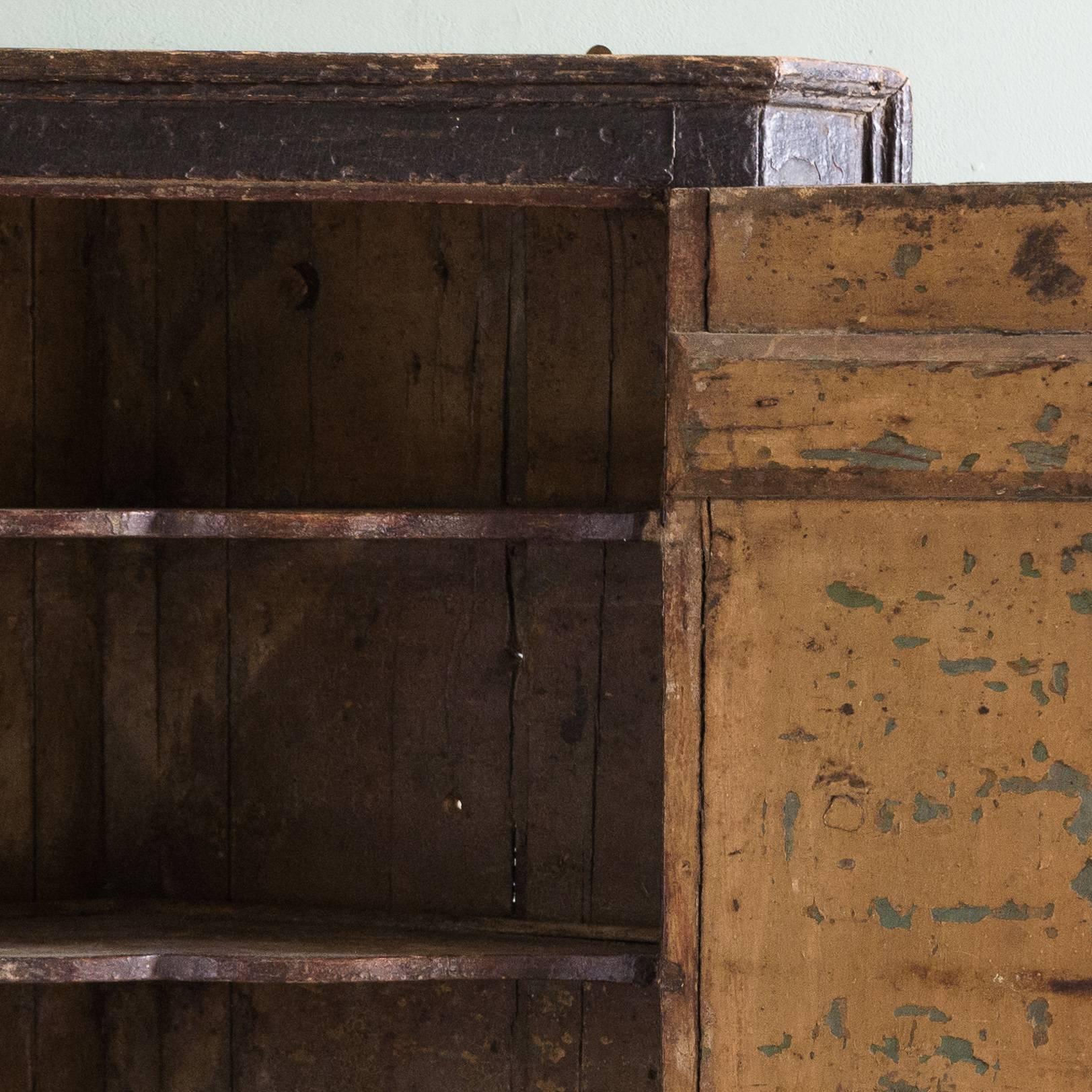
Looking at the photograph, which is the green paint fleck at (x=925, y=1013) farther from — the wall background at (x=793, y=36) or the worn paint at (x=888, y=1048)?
the wall background at (x=793, y=36)

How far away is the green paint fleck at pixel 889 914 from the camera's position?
1068 millimetres

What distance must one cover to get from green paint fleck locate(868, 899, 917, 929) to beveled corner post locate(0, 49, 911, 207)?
2.02 feet

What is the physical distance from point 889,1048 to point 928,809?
205mm

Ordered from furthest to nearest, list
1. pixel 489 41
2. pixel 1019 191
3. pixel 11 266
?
1. pixel 489 41
2. pixel 11 266
3. pixel 1019 191

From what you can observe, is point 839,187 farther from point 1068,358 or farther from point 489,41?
point 489,41

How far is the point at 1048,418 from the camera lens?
1035mm

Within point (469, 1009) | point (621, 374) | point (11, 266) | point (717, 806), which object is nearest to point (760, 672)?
point (717, 806)

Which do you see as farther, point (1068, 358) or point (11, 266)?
point (11, 266)

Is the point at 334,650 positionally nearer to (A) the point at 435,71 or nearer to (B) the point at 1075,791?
(A) the point at 435,71

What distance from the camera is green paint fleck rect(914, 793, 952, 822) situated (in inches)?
41.9

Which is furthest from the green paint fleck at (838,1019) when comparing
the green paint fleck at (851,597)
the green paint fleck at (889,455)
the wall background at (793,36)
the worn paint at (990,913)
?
the wall background at (793,36)

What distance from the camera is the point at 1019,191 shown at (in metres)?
1.03

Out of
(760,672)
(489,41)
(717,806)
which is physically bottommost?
(717,806)

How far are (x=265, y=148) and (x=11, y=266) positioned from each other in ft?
1.75
